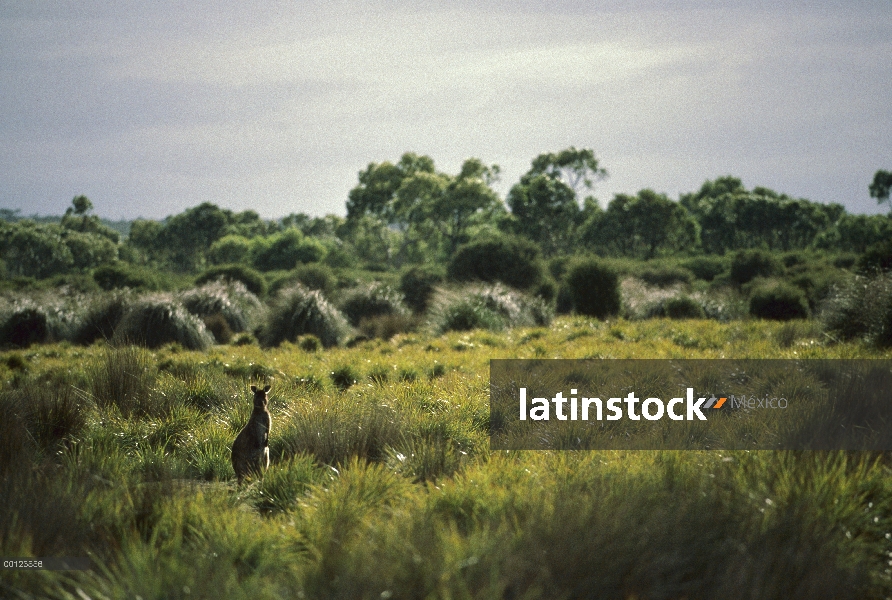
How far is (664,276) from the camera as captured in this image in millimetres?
29969

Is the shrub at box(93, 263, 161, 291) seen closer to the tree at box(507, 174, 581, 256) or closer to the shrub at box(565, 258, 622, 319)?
the shrub at box(565, 258, 622, 319)

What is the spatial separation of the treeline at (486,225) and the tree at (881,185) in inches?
94.3

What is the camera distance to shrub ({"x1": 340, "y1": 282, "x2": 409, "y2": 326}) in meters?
21.2

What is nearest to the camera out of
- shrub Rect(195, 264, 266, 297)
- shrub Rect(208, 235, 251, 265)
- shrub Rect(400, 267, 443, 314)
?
shrub Rect(400, 267, 443, 314)

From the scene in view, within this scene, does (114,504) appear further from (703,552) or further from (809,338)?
(809,338)

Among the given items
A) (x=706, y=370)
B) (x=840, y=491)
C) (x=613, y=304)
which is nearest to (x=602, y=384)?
(x=706, y=370)

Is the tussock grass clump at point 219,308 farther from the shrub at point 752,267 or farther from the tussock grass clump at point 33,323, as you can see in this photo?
the shrub at point 752,267

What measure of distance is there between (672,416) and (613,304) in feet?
47.4

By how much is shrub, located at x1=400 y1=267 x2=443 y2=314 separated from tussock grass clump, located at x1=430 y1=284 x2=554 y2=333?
5.43 m

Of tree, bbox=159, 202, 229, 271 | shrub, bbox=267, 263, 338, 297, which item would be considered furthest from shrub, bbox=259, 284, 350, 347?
tree, bbox=159, 202, 229, 271

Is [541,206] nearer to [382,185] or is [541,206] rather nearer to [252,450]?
[382,185]

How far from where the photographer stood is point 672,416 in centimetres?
621

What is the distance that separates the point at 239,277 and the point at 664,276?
17.4 meters

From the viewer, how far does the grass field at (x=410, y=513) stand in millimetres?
2838
